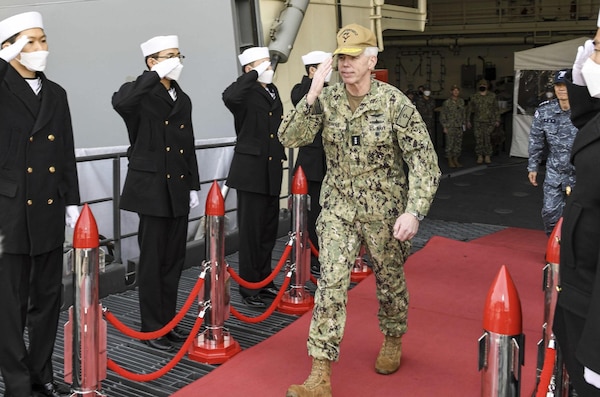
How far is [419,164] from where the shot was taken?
3.63 metres

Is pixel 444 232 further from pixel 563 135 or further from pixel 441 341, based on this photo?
pixel 441 341

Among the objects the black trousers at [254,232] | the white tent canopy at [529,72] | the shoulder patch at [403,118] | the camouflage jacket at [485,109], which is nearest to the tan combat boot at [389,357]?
the shoulder patch at [403,118]

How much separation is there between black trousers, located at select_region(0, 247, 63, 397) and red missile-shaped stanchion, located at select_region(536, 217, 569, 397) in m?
2.36

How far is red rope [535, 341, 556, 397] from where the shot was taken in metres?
2.63

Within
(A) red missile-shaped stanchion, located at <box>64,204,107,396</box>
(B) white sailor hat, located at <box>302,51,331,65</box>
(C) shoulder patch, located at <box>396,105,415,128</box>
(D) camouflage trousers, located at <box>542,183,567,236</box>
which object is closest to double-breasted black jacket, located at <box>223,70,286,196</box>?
(B) white sailor hat, located at <box>302,51,331,65</box>

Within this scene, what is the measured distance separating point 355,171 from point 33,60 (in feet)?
5.42

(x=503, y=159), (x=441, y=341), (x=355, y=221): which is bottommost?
(x=503, y=159)

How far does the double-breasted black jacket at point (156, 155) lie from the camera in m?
4.41

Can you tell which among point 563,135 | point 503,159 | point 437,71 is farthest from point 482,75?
point 563,135

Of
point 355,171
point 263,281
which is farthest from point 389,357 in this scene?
point 263,281

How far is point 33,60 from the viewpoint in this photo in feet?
11.4

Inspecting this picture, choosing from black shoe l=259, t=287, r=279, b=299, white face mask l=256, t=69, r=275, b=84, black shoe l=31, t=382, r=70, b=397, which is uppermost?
white face mask l=256, t=69, r=275, b=84

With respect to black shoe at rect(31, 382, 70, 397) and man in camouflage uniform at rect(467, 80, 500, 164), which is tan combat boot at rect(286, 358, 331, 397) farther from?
man in camouflage uniform at rect(467, 80, 500, 164)

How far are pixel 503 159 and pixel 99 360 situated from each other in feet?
46.9
